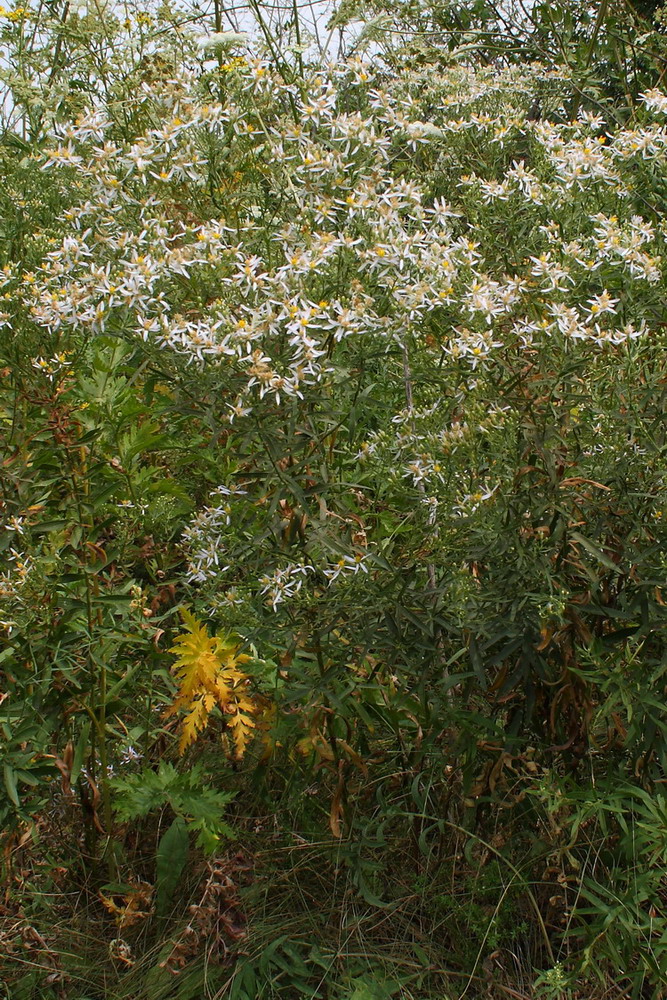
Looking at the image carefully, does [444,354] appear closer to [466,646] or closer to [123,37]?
[466,646]

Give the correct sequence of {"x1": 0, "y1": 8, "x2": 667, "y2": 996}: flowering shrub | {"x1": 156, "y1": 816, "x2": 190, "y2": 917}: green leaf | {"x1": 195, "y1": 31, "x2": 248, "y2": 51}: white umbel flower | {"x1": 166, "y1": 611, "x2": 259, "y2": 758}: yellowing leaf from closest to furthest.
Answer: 1. {"x1": 0, "y1": 8, "x2": 667, "y2": 996}: flowering shrub
2. {"x1": 166, "y1": 611, "x2": 259, "y2": 758}: yellowing leaf
3. {"x1": 156, "y1": 816, "x2": 190, "y2": 917}: green leaf
4. {"x1": 195, "y1": 31, "x2": 248, "y2": 51}: white umbel flower

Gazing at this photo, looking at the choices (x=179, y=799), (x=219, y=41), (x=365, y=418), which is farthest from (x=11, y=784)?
(x=219, y=41)

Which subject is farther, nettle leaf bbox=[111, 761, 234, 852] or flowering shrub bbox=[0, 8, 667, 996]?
nettle leaf bbox=[111, 761, 234, 852]

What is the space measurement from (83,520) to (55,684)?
484 mm

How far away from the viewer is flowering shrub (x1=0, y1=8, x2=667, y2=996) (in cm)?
245

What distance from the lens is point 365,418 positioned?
3.08 m

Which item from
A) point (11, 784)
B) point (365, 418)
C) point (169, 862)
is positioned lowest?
point (169, 862)

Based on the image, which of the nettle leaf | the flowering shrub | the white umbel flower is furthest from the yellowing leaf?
the white umbel flower

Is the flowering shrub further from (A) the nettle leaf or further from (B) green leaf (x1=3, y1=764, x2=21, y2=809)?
(A) the nettle leaf

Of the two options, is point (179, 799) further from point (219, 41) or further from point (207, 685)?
point (219, 41)

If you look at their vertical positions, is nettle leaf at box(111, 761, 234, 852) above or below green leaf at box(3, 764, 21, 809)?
below

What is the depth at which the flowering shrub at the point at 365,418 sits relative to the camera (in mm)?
2447

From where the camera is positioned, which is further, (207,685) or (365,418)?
(365,418)

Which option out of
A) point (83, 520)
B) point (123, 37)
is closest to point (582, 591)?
point (83, 520)
